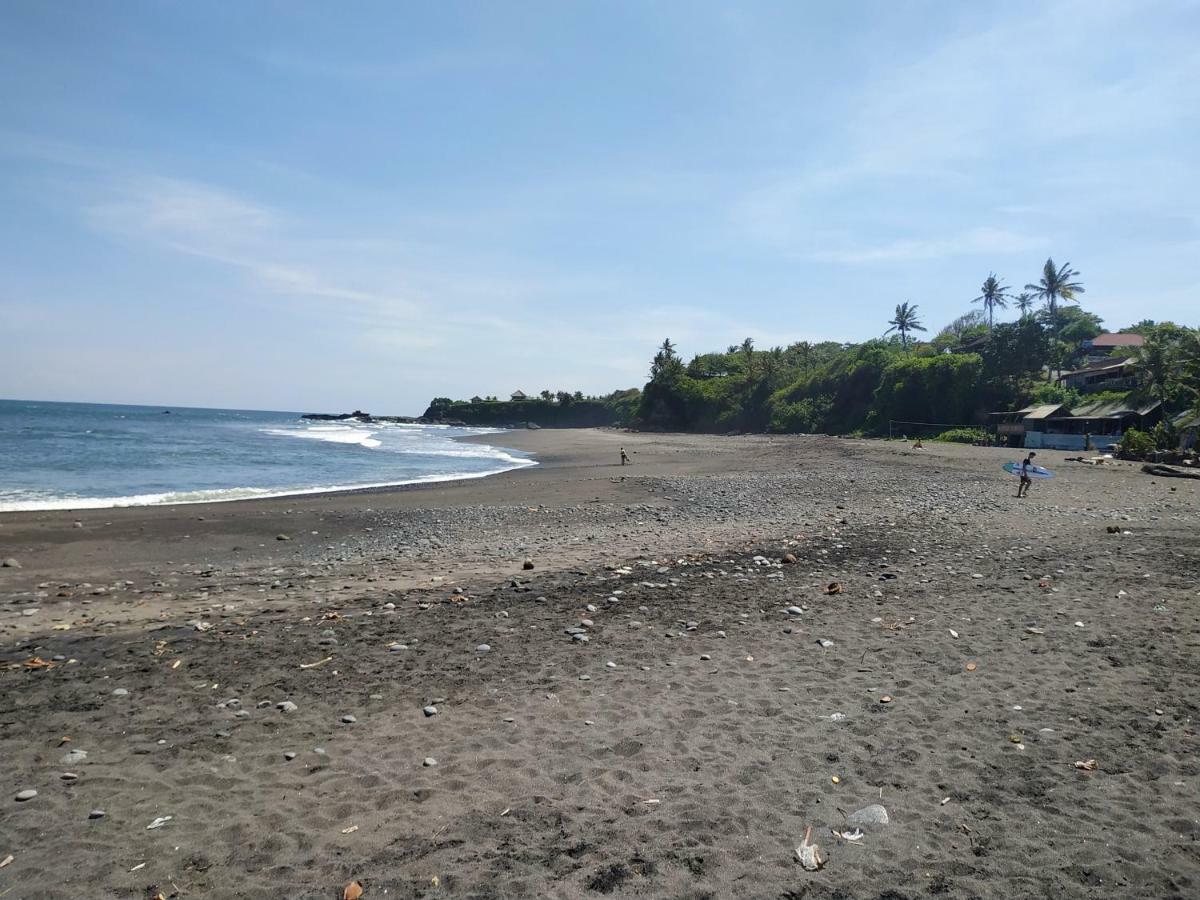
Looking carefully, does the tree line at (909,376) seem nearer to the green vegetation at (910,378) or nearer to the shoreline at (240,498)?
the green vegetation at (910,378)

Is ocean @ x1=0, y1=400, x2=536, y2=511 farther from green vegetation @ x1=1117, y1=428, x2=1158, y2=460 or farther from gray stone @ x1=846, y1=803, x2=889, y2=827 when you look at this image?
green vegetation @ x1=1117, y1=428, x2=1158, y2=460

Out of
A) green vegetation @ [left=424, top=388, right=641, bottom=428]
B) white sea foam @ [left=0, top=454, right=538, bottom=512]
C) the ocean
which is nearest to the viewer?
white sea foam @ [left=0, top=454, right=538, bottom=512]

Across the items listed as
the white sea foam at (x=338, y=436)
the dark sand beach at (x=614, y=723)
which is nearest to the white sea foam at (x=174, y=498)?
the dark sand beach at (x=614, y=723)

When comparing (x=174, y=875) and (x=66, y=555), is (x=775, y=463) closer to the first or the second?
(x=66, y=555)

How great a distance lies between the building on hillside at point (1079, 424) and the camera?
45.5m

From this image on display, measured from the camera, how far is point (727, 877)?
382 cm

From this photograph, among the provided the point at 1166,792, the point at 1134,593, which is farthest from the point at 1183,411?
the point at 1166,792

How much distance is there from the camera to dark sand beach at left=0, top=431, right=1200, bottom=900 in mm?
3936

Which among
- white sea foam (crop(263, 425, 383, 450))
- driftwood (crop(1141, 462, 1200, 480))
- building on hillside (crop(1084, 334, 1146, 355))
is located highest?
building on hillside (crop(1084, 334, 1146, 355))

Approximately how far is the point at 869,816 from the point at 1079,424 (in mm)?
55138

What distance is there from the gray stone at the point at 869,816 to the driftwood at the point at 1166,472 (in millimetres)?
29300

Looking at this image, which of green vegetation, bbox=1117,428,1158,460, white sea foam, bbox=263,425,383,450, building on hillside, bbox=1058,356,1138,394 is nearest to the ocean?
white sea foam, bbox=263,425,383,450

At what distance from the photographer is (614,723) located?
571 centimetres

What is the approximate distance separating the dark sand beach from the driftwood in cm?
1828
